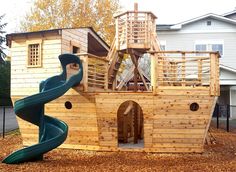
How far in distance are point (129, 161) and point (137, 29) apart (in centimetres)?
579

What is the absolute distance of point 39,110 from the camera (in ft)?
36.4

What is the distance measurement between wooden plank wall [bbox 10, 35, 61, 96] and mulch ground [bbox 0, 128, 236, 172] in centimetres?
270


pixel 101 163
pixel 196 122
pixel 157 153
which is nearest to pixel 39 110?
pixel 101 163

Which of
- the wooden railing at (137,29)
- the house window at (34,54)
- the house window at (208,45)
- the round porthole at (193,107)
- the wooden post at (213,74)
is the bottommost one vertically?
the round porthole at (193,107)

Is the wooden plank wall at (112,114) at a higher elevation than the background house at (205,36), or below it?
below

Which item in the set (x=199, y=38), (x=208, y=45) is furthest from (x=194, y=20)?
(x=208, y=45)

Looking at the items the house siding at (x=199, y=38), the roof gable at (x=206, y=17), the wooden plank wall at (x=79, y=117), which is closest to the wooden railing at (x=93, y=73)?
the wooden plank wall at (x=79, y=117)

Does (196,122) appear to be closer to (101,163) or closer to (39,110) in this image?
(101,163)

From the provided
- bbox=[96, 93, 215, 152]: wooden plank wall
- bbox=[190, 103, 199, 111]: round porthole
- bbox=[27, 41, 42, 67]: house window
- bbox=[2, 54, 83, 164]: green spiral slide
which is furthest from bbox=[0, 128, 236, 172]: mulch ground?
bbox=[27, 41, 42, 67]: house window

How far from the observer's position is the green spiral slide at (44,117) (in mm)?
10273

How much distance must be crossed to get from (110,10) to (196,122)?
17.6 meters

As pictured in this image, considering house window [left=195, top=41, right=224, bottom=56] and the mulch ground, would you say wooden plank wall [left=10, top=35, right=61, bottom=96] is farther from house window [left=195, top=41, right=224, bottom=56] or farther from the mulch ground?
house window [left=195, top=41, right=224, bottom=56]

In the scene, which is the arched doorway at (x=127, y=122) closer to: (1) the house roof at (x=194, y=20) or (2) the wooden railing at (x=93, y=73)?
(2) the wooden railing at (x=93, y=73)

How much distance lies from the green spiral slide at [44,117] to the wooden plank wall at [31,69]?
4.64ft
